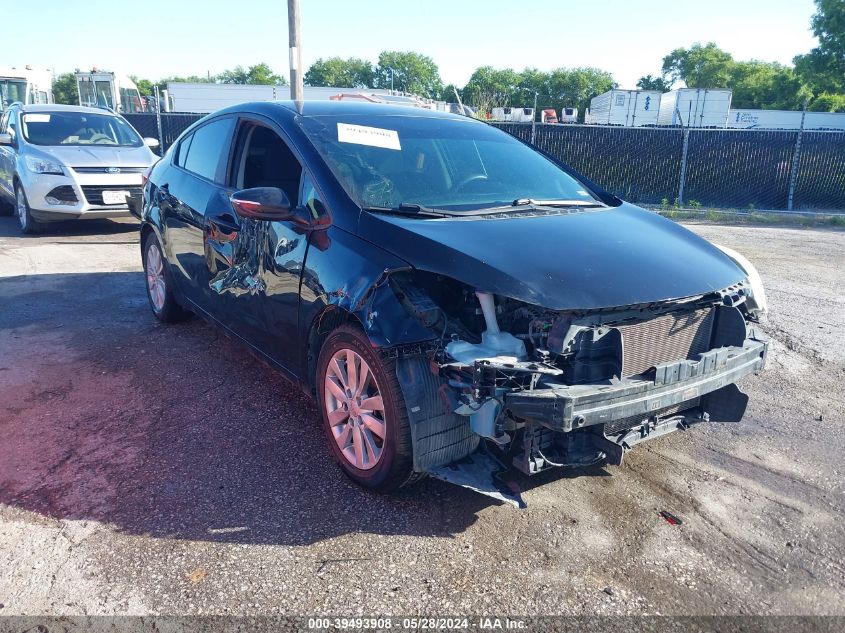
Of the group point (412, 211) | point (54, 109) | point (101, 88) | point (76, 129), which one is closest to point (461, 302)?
point (412, 211)

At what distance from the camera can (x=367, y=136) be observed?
3812mm

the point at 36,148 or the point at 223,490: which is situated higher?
the point at 36,148

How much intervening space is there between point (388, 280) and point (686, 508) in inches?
70.9

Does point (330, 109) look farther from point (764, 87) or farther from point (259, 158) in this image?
point (764, 87)

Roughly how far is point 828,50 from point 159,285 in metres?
40.4

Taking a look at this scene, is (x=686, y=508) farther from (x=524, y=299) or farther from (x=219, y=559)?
(x=219, y=559)

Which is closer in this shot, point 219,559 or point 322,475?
point 219,559

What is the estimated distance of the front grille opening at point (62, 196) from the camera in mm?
9359

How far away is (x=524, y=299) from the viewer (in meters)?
2.68

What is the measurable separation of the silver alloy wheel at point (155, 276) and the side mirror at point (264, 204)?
238 cm

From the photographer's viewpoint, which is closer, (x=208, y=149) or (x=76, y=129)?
(x=208, y=149)

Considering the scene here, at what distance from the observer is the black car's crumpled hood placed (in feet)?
9.02

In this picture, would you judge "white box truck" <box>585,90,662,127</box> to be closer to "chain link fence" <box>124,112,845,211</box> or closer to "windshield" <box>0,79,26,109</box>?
"chain link fence" <box>124,112,845,211</box>

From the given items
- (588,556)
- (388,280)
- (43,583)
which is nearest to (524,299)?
(388,280)
